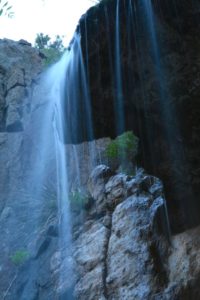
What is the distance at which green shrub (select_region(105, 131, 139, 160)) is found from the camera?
8.76 metres

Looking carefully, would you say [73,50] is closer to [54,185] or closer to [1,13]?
[1,13]

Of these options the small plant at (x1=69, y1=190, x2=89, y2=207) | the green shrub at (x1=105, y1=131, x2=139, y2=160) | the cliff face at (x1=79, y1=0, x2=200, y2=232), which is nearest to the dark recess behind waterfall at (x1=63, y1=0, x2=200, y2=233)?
the cliff face at (x1=79, y1=0, x2=200, y2=232)

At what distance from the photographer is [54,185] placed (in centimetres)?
1259

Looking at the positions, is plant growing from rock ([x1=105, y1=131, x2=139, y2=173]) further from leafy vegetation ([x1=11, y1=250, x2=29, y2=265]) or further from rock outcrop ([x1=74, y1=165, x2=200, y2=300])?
leafy vegetation ([x1=11, y1=250, x2=29, y2=265])

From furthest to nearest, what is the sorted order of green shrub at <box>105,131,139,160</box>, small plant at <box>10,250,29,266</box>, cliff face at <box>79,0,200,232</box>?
1. small plant at <box>10,250,29,266</box>
2. green shrub at <box>105,131,139,160</box>
3. cliff face at <box>79,0,200,232</box>

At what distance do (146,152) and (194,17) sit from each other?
9.91 feet

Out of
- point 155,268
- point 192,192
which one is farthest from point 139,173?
point 155,268

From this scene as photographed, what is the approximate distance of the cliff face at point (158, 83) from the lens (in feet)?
22.9

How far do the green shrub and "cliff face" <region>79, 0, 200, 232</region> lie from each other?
25cm

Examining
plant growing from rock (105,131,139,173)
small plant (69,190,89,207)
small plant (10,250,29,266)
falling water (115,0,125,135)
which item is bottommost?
small plant (10,250,29,266)

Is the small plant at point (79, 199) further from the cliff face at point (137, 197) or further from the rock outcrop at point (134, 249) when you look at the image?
the rock outcrop at point (134, 249)

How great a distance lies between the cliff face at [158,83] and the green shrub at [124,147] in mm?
255

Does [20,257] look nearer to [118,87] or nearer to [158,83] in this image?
[118,87]

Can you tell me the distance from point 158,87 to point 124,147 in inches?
90.9
